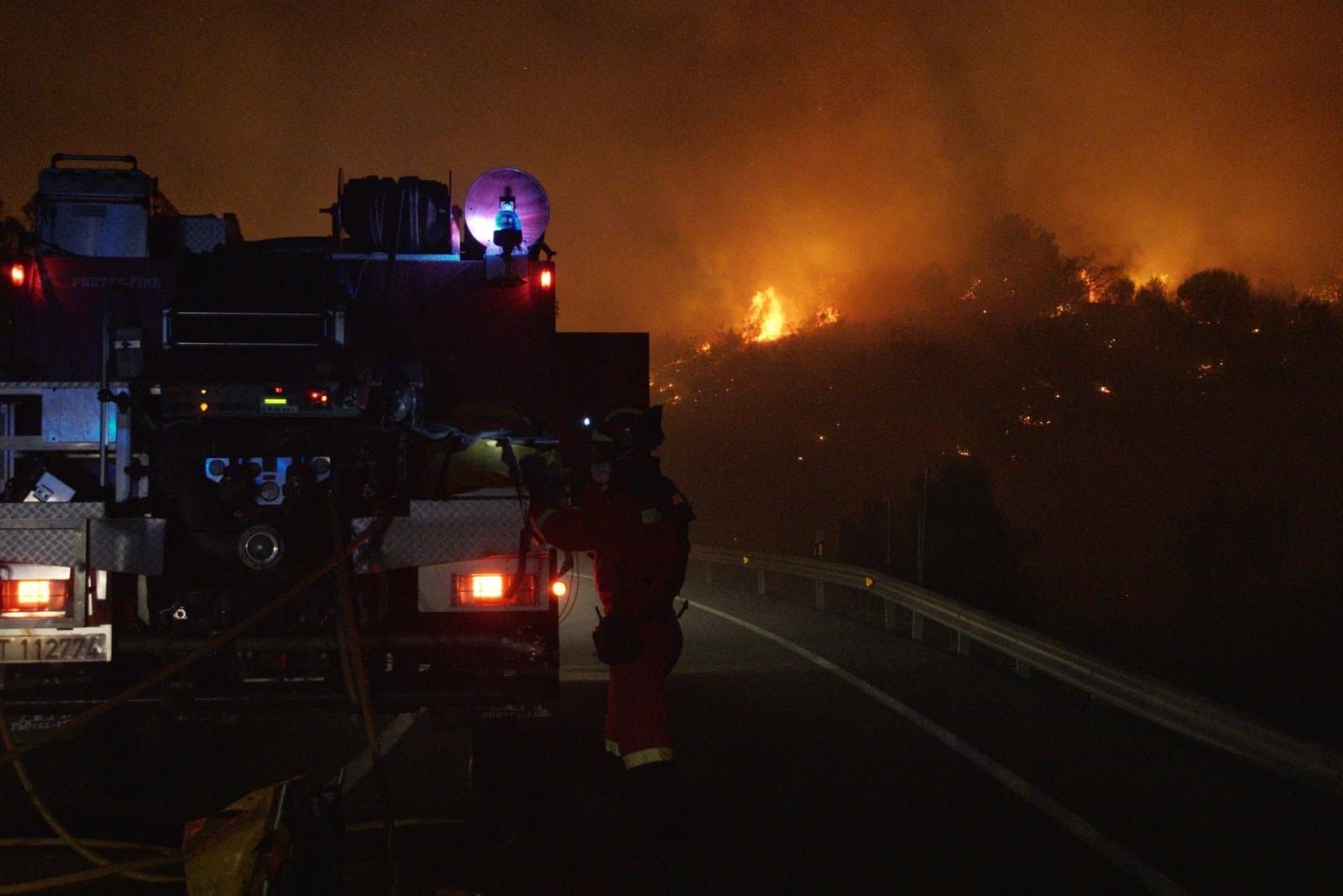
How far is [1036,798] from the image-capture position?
7.83 meters

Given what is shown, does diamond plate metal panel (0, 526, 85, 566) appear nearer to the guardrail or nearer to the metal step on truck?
the metal step on truck

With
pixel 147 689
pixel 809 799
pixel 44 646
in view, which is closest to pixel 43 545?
pixel 44 646

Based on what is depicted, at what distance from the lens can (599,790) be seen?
26.1ft

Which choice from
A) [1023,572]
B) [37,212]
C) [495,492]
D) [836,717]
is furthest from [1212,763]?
[1023,572]

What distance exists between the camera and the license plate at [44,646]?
22.8 feet

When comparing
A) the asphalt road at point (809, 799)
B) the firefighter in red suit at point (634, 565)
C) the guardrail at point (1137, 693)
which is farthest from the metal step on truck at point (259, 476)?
the guardrail at point (1137, 693)

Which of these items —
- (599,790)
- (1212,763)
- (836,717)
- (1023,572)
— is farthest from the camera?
(1023,572)

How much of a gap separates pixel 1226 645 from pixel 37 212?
3761 centimetres

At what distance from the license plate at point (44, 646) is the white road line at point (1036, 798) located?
511 cm

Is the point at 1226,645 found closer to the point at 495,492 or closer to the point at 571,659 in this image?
the point at 571,659

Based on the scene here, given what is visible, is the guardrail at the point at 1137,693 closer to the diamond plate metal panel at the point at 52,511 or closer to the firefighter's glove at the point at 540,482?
the firefighter's glove at the point at 540,482

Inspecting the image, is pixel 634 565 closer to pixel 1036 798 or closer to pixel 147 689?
pixel 147 689

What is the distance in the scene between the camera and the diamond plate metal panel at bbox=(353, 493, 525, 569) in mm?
7148

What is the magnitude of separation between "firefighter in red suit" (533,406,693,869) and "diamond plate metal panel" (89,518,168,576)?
7.57 feet
